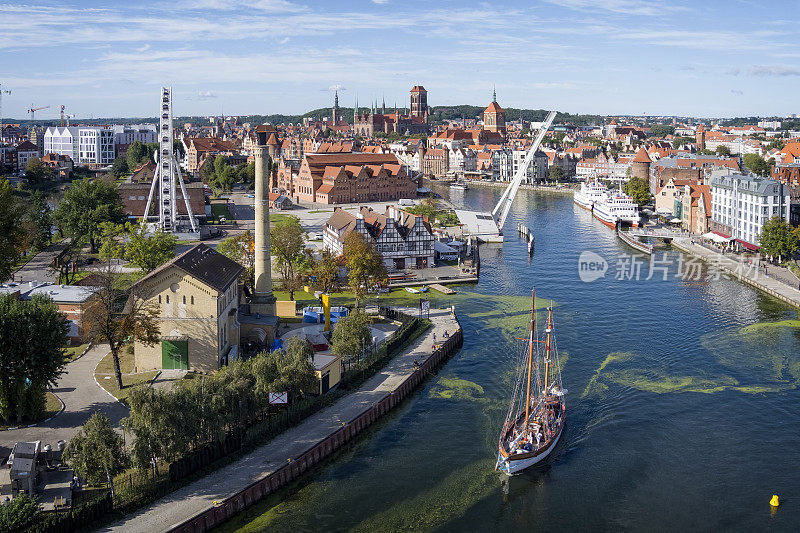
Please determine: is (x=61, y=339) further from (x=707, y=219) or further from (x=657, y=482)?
(x=707, y=219)

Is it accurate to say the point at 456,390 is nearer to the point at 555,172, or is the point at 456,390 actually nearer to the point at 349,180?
the point at 349,180

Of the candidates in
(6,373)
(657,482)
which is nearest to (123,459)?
(6,373)

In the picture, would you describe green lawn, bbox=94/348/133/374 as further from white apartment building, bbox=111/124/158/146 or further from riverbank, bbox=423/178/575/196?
white apartment building, bbox=111/124/158/146

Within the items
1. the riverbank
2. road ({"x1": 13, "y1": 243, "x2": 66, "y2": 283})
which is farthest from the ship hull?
the riverbank

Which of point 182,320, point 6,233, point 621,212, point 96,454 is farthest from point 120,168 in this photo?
point 96,454

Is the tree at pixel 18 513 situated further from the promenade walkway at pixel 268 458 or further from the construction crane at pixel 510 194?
the construction crane at pixel 510 194
